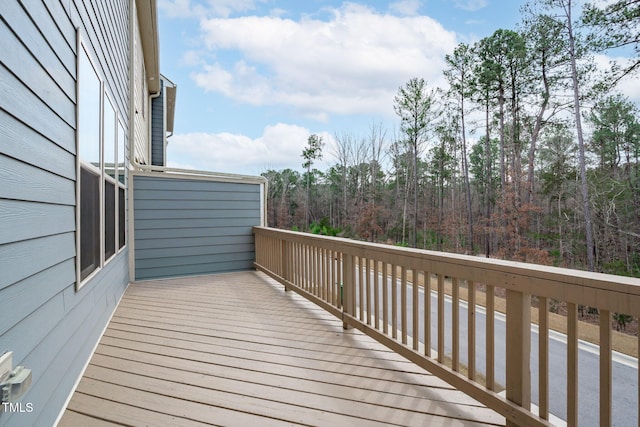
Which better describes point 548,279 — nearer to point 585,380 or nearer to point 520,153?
point 585,380

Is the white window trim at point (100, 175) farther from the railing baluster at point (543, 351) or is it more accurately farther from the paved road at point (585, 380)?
the paved road at point (585, 380)

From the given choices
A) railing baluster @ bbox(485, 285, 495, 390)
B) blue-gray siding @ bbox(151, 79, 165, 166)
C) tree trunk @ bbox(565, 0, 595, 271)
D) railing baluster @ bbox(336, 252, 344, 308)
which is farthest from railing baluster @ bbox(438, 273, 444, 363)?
tree trunk @ bbox(565, 0, 595, 271)

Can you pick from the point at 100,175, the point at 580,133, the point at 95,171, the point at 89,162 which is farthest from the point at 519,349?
the point at 580,133

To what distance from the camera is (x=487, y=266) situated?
1.66 meters

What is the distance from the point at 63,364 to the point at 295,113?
21.6 metres

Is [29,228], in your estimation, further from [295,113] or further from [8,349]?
[295,113]

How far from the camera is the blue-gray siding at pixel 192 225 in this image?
204 inches

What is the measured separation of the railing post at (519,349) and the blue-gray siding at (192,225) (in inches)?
191

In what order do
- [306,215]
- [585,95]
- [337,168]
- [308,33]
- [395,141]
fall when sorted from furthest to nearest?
[306,215] → [337,168] → [395,141] → [585,95] → [308,33]

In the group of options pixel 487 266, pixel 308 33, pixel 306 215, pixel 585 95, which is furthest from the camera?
pixel 306 215

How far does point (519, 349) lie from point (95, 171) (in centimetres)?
295

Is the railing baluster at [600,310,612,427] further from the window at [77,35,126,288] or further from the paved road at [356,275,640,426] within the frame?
Result: the window at [77,35,126,288]

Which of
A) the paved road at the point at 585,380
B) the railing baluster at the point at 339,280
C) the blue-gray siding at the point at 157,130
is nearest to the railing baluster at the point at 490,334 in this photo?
the paved road at the point at 585,380

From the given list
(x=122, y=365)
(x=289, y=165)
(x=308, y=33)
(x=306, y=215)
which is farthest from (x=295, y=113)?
(x=122, y=365)
